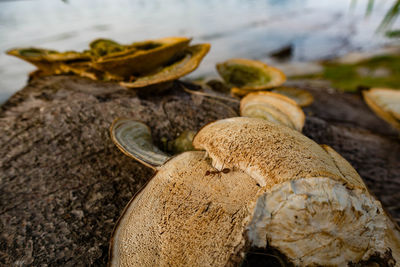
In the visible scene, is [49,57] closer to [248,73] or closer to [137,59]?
[137,59]

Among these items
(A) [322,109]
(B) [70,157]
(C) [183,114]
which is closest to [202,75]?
(A) [322,109]

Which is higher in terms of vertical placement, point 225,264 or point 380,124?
point 225,264

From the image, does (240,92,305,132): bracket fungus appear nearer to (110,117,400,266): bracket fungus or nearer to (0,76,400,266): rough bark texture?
(0,76,400,266): rough bark texture

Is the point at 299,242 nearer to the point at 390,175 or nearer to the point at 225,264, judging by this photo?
the point at 225,264

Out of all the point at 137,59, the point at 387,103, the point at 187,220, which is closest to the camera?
the point at 187,220

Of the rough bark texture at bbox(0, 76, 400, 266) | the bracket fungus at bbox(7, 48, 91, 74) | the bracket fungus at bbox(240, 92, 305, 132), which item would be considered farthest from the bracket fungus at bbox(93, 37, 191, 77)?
the bracket fungus at bbox(240, 92, 305, 132)

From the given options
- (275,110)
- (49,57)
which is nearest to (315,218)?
(275,110)
